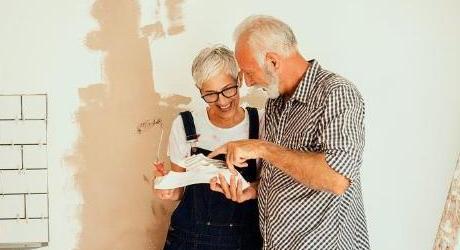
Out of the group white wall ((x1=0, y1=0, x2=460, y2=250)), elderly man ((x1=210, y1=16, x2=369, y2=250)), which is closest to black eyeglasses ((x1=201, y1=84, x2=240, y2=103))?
elderly man ((x1=210, y1=16, x2=369, y2=250))

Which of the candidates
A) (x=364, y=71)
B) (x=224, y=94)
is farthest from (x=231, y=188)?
(x=364, y=71)

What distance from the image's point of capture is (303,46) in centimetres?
183

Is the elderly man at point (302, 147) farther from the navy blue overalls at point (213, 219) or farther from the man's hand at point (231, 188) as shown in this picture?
the navy blue overalls at point (213, 219)

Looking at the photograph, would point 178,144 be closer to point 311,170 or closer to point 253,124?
point 253,124

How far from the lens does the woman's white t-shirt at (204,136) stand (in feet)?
5.12

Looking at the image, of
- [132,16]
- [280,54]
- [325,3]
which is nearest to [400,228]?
[325,3]

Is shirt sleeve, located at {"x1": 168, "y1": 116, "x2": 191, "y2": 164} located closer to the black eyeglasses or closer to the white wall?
the black eyeglasses

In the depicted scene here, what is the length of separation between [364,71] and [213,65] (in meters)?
0.69

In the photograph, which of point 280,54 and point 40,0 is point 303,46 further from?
point 40,0

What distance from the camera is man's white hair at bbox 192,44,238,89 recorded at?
1.44m

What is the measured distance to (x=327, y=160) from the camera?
3.80ft

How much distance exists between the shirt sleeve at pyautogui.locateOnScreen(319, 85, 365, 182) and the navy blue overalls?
0.40m

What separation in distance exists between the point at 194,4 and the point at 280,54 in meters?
0.64

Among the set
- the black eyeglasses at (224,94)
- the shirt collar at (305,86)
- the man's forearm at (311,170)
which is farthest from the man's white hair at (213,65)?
the man's forearm at (311,170)
